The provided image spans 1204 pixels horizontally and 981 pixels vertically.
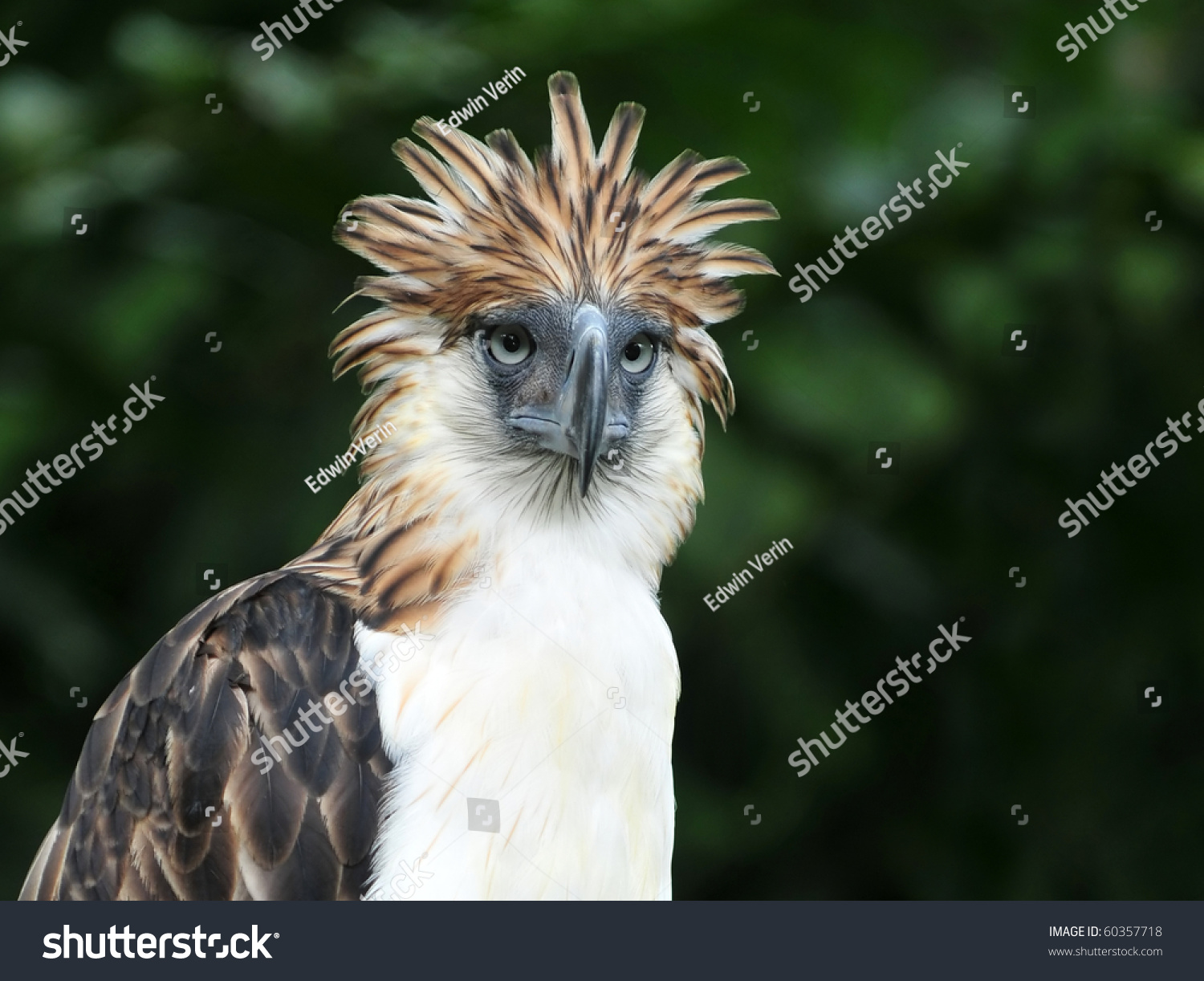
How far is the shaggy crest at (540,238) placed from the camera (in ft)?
8.08

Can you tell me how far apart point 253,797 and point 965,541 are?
2.45m

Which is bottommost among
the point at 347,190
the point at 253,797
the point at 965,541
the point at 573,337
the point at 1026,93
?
the point at 253,797

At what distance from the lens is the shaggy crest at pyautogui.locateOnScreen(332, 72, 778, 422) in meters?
2.46

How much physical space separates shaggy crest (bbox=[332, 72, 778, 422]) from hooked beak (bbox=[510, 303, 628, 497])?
112mm

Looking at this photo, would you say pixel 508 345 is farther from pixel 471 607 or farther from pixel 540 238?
pixel 471 607

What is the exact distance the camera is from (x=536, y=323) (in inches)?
95.7

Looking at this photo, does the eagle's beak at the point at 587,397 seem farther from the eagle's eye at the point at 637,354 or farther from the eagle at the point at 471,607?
the eagle's eye at the point at 637,354

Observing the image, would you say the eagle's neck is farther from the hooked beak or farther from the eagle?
the hooked beak

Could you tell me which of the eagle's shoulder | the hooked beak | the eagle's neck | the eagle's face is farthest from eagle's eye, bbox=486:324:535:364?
the eagle's shoulder

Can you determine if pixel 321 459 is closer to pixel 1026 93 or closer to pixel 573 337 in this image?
pixel 573 337

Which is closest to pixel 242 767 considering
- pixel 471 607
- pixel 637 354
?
pixel 471 607

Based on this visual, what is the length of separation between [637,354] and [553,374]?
194mm

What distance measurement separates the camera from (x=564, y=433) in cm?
239

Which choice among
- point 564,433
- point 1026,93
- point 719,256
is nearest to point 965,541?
point 1026,93
